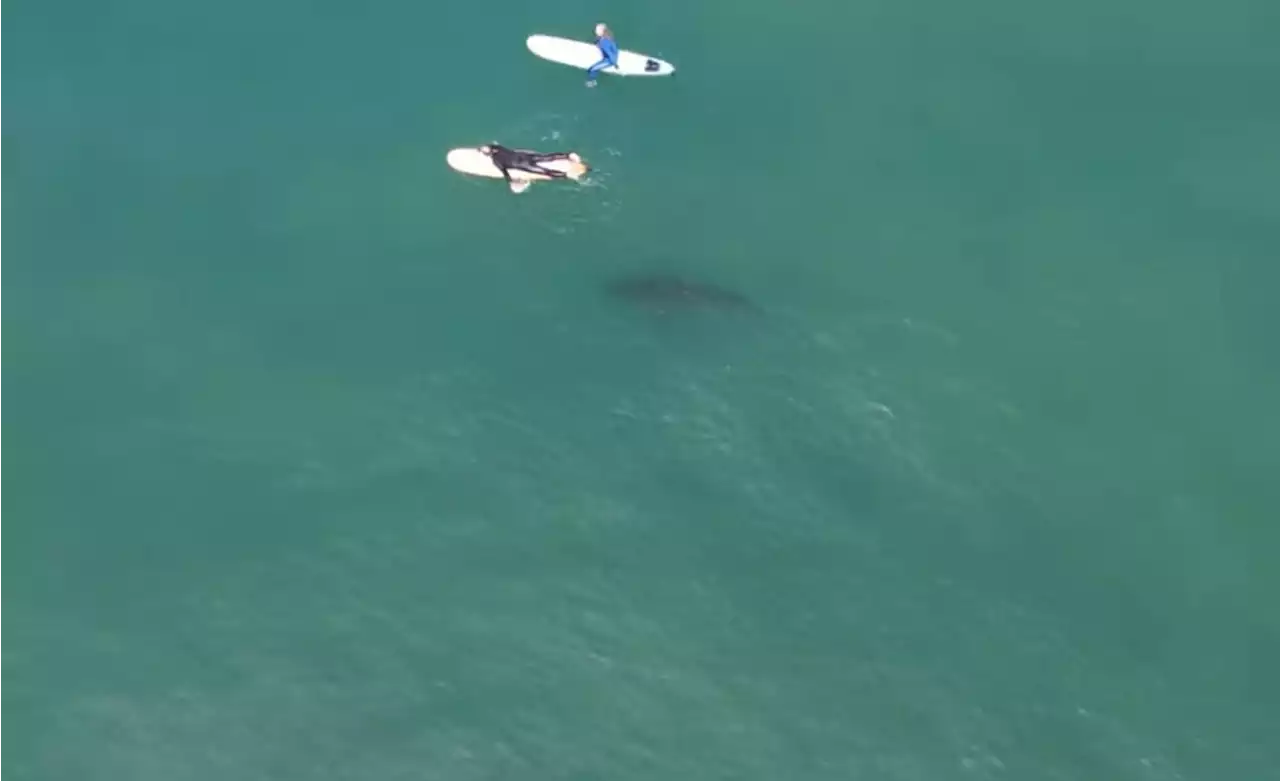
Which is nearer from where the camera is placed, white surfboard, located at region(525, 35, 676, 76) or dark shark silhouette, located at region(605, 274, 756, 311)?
dark shark silhouette, located at region(605, 274, 756, 311)

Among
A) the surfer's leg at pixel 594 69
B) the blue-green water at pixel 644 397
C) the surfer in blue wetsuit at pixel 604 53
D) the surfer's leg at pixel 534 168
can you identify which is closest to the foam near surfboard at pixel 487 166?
the surfer's leg at pixel 534 168

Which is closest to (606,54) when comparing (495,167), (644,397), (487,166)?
(495,167)

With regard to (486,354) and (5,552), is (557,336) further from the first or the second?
(5,552)

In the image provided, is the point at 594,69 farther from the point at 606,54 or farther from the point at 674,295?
the point at 674,295

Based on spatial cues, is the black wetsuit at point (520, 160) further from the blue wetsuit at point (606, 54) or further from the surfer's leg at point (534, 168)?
the blue wetsuit at point (606, 54)

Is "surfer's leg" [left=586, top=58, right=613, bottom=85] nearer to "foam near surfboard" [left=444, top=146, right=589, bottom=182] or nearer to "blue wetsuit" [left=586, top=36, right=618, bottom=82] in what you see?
"blue wetsuit" [left=586, top=36, right=618, bottom=82]

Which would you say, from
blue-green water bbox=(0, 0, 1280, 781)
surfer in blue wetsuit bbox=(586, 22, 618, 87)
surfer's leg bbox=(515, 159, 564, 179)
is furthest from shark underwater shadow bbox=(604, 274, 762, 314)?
surfer in blue wetsuit bbox=(586, 22, 618, 87)

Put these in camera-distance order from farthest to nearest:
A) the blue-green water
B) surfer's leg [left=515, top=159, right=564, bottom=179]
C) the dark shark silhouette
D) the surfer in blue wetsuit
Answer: the surfer in blue wetsuit
surfer's leg [left=515, top=159, right=564, bottom=179]
the dark shark silhouette
the blue-green water
